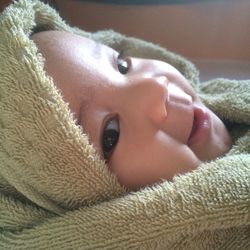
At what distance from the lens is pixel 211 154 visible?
686 millimetres

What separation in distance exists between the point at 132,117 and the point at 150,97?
0.04 metres

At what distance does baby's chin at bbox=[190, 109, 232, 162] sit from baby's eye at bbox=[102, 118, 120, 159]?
118 mm

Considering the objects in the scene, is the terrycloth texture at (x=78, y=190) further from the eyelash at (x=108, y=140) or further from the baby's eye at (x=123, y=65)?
the baby's eye at (x=123, y=65)

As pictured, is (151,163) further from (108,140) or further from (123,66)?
(123,66)

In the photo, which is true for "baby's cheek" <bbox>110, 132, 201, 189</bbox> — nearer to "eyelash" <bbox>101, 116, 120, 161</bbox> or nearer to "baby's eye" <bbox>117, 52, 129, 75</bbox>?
"eyelash" <bbox>101, 116, 120, 161</bbox>

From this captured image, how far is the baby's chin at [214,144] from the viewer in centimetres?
68

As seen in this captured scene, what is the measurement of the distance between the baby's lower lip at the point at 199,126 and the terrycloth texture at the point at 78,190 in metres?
0.06

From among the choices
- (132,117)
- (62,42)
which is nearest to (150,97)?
(132,117)

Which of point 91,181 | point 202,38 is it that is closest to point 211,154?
point 91,181

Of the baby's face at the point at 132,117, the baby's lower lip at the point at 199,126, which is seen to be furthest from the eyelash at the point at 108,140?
the baby's lower lip at the point at 199,126

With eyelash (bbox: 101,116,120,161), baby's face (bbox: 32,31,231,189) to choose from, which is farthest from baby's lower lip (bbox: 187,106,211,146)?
eyelash (bbox: 101,116,120,161)

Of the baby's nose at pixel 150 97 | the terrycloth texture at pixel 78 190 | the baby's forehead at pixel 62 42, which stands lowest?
the terrycloth texture at pixel 78 190

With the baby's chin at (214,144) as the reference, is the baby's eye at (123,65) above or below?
above

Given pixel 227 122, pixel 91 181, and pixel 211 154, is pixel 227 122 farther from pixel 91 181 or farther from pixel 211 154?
pixel 91 181
